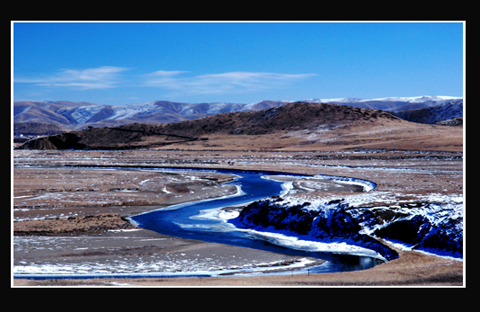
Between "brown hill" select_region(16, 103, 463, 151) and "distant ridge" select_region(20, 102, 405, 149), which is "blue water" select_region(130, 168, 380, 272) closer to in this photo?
"brown hill" select_region(16, 103, 463, 151)

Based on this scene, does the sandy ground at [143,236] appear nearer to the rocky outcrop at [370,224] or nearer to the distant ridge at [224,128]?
the rocky outcrop at [370,224]

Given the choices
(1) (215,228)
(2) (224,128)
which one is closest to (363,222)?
(1) (215,228)

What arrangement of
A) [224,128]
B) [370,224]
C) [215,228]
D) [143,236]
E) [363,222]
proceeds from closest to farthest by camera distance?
1. [370,224]
2. [363,222]
3. [143,236]
4. [215,228]
5. [224,128]

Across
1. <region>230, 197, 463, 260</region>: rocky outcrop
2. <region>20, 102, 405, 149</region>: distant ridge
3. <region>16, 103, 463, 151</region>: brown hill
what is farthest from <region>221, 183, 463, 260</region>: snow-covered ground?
<region>20, 102, 405, 149</region>: distant ridge

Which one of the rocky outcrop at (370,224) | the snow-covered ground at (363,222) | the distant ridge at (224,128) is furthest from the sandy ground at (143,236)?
the distant ridge at (224,128)

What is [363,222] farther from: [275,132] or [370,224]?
[275,132]
